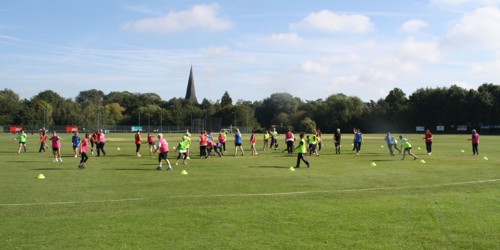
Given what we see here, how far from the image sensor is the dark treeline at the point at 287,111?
11038cm

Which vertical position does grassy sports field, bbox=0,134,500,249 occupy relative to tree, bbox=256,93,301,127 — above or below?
below

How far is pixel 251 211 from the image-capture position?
10773mm

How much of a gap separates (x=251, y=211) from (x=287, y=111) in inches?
5707

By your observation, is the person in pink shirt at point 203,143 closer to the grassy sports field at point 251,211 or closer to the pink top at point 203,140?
the pink top at point 203,140

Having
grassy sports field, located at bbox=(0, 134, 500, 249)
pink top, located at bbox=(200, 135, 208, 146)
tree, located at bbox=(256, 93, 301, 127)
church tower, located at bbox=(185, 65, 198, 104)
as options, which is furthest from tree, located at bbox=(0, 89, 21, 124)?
grassy sports field, located at bbox=(0, 134, 500, 249)

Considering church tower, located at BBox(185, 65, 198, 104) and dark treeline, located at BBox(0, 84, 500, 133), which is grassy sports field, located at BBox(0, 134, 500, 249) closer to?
dark treeline, located at BBox(0, 84, 500, 133)

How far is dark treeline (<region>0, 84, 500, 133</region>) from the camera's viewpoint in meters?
110

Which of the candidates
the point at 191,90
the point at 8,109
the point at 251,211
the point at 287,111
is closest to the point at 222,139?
the point at 251,211

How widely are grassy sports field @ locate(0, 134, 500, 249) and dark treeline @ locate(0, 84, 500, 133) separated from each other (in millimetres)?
101556

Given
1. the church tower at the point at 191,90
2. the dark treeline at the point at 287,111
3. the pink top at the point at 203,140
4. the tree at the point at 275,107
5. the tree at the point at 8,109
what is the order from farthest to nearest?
the church tower at the point at 191,90
the tree at the point at 275,107
the tree at the point at 8,109
the dark treeline at the point at 287,111
the pink top at the point at 203,140

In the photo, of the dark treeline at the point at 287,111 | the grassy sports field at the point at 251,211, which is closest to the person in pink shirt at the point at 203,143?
the grassy sports field at the point at 251,211

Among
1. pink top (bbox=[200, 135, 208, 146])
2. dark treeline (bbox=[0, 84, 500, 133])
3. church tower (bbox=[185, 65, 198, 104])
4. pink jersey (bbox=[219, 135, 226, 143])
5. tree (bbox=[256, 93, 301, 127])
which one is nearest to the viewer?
pink top (bbox=[200, 135, 208, 146])

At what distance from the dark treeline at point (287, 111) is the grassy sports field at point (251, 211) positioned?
101556 millimetres

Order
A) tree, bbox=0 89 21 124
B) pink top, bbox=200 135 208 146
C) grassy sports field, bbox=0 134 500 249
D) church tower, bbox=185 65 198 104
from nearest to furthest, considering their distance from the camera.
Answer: grassy sports field, bbox=0 134 500 249
pink top, bbox=200 135 208 146
tree, bbox=0 89 21 124
church tower, bbox=185 65 198 104
